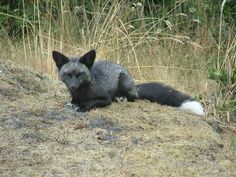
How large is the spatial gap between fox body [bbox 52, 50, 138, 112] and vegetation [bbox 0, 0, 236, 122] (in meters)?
1.36

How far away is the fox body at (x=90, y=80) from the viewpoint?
6.77 metres

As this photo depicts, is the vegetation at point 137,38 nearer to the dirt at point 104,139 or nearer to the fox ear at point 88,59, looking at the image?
the dirt at point 104,139

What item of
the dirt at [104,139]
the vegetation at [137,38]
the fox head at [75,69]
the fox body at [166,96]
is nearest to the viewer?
the dirt at [104,139]

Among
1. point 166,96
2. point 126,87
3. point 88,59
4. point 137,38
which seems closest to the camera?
point 88,59

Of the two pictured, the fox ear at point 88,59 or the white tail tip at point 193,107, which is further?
the white tail tip at point 193,107

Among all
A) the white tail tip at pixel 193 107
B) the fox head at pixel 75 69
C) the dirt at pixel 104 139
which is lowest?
the white tail tip at pixel 193 107

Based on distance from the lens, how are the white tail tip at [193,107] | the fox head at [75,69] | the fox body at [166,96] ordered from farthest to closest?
the fox body at [166,96] → the white tail tip at [193,107] → the fox head at [75,69]

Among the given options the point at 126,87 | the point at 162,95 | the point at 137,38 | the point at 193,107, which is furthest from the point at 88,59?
the point at 137,38

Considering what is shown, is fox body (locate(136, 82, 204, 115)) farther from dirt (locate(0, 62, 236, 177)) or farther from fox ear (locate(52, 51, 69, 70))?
fox ear (locate(52, 51, 69, 70))

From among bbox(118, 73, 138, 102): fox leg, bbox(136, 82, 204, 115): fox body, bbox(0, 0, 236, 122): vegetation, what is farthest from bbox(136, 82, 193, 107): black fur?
bbox(0, 0, 236, 122): vegetation

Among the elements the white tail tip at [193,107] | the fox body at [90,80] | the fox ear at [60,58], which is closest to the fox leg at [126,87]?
the fox body at [90,80]

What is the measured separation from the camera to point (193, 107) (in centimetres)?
737

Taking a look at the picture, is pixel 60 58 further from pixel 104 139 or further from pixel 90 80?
pixel 104 139

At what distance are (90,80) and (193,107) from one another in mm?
1258
